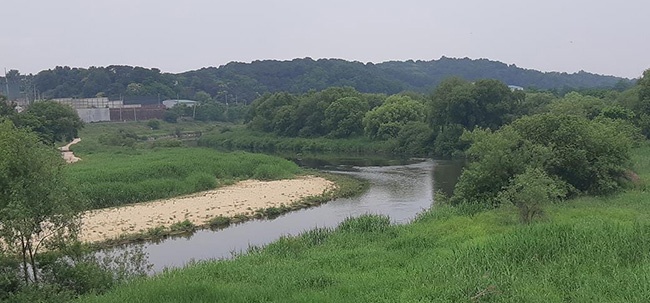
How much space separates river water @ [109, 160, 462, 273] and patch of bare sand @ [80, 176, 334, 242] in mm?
2373

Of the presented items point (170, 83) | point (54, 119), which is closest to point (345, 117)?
point (54, 119)

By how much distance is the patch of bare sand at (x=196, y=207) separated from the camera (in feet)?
95.3

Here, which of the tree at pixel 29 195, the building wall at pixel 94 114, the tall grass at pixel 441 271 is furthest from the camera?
the building wall at pixel 94 114

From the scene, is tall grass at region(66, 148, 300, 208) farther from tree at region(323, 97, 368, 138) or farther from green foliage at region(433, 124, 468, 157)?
tree at region(323, 97, 368, 138)

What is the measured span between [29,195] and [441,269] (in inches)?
423

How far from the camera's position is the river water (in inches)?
973

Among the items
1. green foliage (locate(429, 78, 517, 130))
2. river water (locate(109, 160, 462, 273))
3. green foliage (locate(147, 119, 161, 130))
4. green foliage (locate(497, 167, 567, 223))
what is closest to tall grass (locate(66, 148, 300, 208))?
river water (locate(109, 160, 462, 273))

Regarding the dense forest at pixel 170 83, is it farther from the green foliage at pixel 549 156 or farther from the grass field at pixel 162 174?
the green foliage at pixel 549 156

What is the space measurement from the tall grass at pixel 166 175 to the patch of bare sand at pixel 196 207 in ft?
4.85

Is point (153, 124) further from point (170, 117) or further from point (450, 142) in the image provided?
point (450, 142)

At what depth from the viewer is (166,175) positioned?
4197 centimetres

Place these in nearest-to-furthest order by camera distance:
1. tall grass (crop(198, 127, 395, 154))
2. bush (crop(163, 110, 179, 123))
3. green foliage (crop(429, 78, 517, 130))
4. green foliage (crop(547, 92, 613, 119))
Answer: green foliage (crop(547, 92, 613, 119)) → green foliage (crop(429, 78, 517, 130)) → tall grass (crop(198, 127, 395, 154)) → bush (crop(163, 110, 179, 123))

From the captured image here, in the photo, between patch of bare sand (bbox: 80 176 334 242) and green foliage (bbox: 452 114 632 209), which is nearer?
green foliage (bbox: 452 114 632 209)

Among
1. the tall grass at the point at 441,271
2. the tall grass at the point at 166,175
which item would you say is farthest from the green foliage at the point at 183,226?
the tall grass at the point at 441,271
